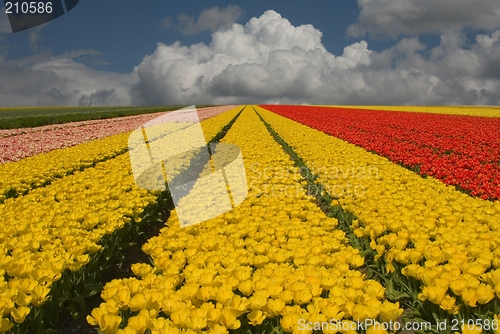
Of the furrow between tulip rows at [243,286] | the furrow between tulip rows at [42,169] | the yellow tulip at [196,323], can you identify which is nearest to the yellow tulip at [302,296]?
the furrow between tulip rows at [243,286]

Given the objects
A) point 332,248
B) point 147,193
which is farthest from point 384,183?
point 147,193

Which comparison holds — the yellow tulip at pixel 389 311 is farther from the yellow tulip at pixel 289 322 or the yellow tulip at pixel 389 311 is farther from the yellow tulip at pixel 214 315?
the yellow tulip at pixel 214 315

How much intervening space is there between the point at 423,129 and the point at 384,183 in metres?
14.9

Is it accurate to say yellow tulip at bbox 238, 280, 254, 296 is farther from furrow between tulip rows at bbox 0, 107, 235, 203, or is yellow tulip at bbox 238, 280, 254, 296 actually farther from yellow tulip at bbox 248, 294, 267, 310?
furrow between tulip rows at bbox 0, 107, 235, 203

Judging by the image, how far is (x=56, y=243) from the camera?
363cm

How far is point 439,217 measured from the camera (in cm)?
444

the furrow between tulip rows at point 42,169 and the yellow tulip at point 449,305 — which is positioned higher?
the furrow between tulip rows at point 42,169

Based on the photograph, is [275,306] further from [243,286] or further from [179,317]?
[179,317]

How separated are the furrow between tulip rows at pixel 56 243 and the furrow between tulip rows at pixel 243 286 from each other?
2.00 feet

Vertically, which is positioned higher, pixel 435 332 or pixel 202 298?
pixel 202 298

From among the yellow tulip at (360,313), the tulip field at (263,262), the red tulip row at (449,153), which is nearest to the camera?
the yellow tulip at (360,313)

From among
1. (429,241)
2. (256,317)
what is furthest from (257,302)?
(429,241)

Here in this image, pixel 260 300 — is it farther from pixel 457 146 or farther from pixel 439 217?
pixel 457 146

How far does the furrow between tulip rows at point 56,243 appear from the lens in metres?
2.71
